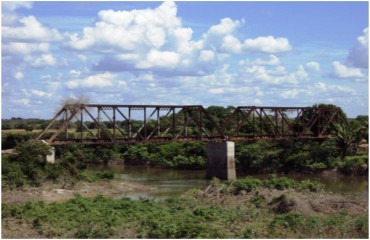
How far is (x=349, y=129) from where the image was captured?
68.8m

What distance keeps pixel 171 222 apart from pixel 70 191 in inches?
750

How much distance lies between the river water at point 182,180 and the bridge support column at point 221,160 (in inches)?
60.1

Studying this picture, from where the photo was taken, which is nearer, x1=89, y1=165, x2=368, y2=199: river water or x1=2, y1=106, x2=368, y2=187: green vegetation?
x1=89, y1=165, x2=368, y2=199: river water

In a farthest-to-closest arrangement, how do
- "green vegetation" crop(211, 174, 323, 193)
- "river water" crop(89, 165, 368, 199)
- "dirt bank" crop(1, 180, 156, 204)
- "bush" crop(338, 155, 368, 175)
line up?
1. "bush" crop(338, 155, 368, 175)
2. "river water" crop(89, 165, 368, 199)
3. "green vegetation" crop(211, 174, 323, 193)
4. "dirt bank" crop(1, 180, 156, 204)

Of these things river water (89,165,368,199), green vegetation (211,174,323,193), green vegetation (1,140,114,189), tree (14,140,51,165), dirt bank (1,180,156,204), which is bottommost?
river water (89,165,368,199)

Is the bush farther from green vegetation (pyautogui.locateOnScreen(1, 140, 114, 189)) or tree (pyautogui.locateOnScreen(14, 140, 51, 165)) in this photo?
tree (pyautogui.locateOnScreen(14, 140, 51, 165))

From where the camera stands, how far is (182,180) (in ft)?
184

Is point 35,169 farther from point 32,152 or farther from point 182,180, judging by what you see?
point 182,180

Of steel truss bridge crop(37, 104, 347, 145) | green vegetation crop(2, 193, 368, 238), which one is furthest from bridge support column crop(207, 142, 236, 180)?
green vegetation crop(2, 193, 368, 238)

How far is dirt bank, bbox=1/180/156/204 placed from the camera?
36.1 meters

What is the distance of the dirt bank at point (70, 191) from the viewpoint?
36125 millimetres

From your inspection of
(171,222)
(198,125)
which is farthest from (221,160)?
(171,222)

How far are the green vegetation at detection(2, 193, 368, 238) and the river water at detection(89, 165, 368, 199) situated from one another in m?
12.6

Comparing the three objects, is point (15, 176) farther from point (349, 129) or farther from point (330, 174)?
point (349, 129)
